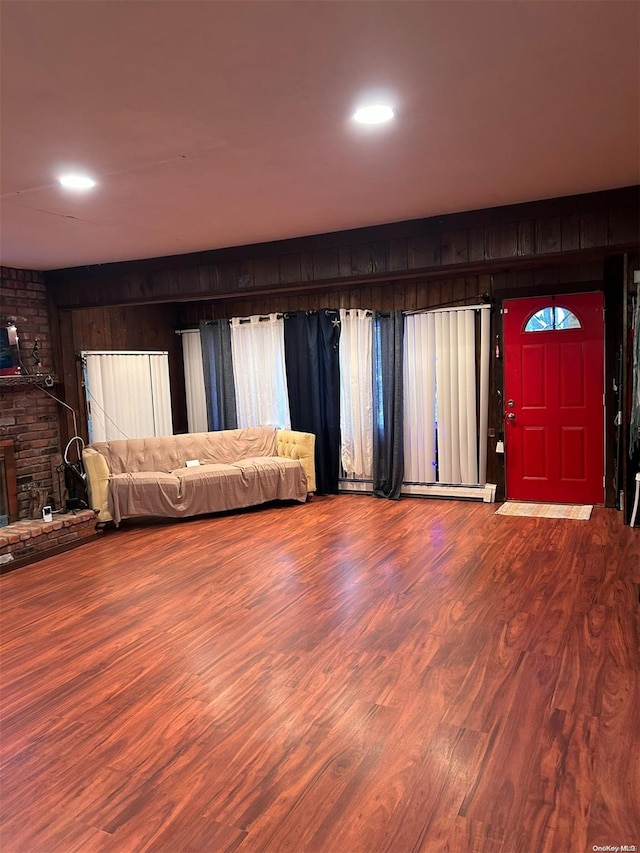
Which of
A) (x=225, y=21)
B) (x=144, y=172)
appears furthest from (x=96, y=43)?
(x=144, y=172)

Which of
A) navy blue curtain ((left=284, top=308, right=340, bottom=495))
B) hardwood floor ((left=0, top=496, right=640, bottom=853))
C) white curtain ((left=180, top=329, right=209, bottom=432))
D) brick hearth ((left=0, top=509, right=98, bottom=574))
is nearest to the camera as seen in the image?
hardwood floor ((left=0, top=496, right=640, bottom=853))

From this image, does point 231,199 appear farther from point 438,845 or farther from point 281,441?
point 281,441

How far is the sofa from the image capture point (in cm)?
542

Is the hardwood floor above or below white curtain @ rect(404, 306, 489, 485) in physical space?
below

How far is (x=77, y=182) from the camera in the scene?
2.90 meters

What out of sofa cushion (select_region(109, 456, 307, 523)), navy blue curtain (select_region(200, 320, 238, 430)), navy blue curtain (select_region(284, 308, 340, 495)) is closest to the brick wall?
sofa cushion (select_region(109, 456, 307, 523))

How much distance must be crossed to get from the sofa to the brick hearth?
28cm

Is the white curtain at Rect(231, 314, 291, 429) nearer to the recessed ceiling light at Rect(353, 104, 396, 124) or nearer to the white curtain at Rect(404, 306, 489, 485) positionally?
the white curtain at Rect(404, 306, 489, 485)

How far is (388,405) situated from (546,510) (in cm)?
189

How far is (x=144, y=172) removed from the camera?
9.10ft

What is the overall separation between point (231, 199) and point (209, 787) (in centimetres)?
279

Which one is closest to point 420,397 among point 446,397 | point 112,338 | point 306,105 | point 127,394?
point 446,397

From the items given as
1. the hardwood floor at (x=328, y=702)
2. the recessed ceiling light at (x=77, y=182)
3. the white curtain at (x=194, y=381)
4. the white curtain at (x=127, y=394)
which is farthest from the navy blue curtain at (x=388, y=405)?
the recessed ceiling light at (x=77, y=182)

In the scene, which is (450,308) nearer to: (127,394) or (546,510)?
(546,510)
